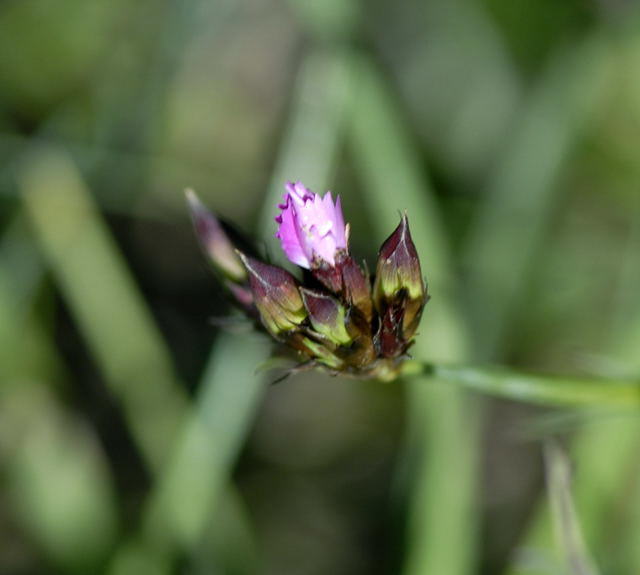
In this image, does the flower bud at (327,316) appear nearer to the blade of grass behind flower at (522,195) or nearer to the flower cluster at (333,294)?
the flower cluster at (333,294)

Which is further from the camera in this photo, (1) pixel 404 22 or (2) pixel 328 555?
(1) pixel 404 22

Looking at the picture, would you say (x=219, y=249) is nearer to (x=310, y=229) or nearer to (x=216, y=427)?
(x=310, y=229)

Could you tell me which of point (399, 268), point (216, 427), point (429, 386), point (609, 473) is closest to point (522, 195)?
point (429, 386)

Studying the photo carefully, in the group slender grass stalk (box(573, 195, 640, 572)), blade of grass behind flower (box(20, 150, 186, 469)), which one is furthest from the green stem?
blade of grass behind flower (box(20, 150, 186, 469))

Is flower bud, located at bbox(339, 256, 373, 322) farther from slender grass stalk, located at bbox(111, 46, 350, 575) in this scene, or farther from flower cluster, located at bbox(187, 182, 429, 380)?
slender grass stalk, located at bbox(111, 46, 350, 575)

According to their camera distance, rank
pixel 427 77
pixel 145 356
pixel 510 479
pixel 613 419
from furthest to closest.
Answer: pixel 427 77, pixel 510 479, pixel 145 356, pixel 613 419

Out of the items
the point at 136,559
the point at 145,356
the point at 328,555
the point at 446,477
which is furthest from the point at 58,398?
the point at 446,477

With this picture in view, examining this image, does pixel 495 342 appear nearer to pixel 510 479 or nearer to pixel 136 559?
pixel 510 479

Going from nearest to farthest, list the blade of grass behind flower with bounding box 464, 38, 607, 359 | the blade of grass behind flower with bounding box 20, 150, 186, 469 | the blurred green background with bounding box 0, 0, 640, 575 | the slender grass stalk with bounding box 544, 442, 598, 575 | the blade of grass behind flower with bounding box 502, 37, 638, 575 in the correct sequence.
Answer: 1. the slender grass stalk with bounding box 544, 442, 598, 575
2. the blade of grass behind flower with bounding box 502, 37, 638, 575
3. the blurred green background with bounding box 0, 0, 640, 575
4. the blade of grass behind flower with bounding box 464, 38, 607, 359
5. the blade of grass behind flower with bounding box 20, 150, 186, 469
